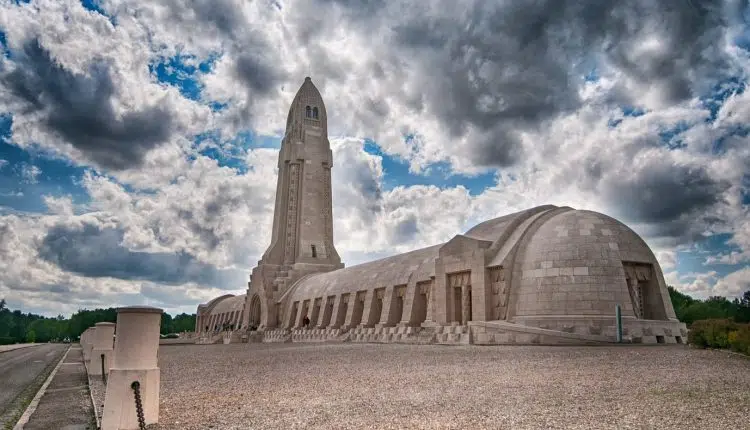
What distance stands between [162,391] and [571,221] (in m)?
17.0

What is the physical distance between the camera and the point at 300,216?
52156mm

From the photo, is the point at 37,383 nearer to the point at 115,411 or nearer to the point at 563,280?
the point at 115,411

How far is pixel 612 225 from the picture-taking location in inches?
868

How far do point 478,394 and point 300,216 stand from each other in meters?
44.8

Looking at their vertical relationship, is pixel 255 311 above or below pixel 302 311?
above

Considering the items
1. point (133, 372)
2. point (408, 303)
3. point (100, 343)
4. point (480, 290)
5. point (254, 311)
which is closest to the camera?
point (133, 372)

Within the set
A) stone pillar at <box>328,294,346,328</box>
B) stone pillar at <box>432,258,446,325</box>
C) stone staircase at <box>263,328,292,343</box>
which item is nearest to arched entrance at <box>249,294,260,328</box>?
stone staircase at <box>263,328,292,343</box>

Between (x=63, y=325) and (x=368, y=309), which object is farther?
(x=63, y=325)

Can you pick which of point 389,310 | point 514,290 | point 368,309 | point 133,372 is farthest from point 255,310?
point 133,372

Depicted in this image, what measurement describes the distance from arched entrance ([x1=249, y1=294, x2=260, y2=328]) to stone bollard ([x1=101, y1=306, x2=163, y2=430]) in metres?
45.4

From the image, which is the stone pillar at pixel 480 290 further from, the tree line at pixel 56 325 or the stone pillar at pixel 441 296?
the tree line at pixel 56 325

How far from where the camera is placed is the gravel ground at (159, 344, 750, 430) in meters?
6.48

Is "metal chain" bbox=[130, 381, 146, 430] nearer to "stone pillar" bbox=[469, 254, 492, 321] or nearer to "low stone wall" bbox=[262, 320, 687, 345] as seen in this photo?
"low stone wall" bbox=[262, 320, 687, 345]

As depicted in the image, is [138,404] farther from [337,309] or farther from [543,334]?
[337,309]
